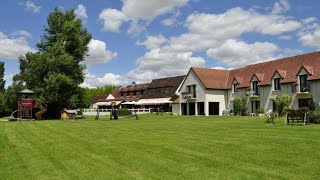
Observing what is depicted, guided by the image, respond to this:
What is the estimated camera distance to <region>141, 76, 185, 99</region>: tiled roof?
254 ft

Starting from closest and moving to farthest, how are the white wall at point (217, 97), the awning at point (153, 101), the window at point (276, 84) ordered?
Result: the window at point (276, 84), the white wall at point (217, 97), the awning at point (153, 101)

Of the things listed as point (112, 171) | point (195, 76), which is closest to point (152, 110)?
point (195, 76)

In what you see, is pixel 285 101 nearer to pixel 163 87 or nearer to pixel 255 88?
pixel 255 88

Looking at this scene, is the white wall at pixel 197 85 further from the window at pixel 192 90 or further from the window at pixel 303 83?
the window at pixel 303 83

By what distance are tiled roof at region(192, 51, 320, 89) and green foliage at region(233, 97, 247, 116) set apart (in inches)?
85.0

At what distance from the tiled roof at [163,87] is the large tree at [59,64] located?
2563 cm

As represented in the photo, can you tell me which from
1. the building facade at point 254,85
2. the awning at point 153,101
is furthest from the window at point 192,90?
the awning at point 153,101

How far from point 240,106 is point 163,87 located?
31073 millimetres

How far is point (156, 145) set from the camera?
14242 millimetres

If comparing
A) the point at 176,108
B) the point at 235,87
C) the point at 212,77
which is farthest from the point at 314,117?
the point at 176,108

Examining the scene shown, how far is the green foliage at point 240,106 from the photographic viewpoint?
5131 centimetres

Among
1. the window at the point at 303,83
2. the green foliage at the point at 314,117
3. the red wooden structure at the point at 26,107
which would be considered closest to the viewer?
the green foliage at the point at 314,117

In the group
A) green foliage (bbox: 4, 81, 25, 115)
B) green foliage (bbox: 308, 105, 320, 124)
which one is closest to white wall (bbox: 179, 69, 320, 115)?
green foliage (bbox: 308, 105, 320, 124)

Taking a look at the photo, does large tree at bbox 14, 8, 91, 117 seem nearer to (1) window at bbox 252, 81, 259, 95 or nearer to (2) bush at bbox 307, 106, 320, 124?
(1) window at bbox 252, 81, 259, 95
